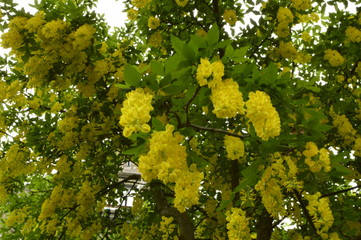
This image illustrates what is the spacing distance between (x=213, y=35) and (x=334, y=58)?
3222 mm

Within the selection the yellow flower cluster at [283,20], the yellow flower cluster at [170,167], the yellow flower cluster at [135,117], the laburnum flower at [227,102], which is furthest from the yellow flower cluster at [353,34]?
the yellow flower cluster at [135,117]

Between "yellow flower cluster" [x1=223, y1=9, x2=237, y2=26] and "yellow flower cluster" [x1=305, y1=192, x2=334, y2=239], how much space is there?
9.25 feet

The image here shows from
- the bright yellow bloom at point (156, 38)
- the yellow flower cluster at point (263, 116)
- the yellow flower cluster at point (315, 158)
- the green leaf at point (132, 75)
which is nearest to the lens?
the yellow flower cluster at point (263, 116)

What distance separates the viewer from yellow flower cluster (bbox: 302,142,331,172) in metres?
2.83

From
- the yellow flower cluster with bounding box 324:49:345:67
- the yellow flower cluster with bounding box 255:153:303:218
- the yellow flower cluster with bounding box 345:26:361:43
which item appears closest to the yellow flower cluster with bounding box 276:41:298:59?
the yellow flower cluster with bounding box 324:49:345:67

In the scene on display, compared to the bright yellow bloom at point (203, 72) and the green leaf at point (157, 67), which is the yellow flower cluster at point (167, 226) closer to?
the green leaf at point (157, 67)

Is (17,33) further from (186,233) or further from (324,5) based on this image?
(324,5)

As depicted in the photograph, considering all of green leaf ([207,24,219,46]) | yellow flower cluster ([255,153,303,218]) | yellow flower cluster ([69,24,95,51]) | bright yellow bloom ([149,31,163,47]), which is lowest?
yellow flower cluster ([255,153,303,218])

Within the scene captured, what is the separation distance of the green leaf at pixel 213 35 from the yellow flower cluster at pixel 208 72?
0.16m

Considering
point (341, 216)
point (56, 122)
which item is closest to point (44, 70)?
point (56, 122)

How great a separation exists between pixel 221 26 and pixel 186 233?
9.60 feet

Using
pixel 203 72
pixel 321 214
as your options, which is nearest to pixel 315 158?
pixel 321 214

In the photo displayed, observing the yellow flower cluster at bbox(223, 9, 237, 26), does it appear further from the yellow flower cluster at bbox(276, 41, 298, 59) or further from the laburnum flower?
the laburnum flower

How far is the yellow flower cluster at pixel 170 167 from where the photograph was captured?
209cm
